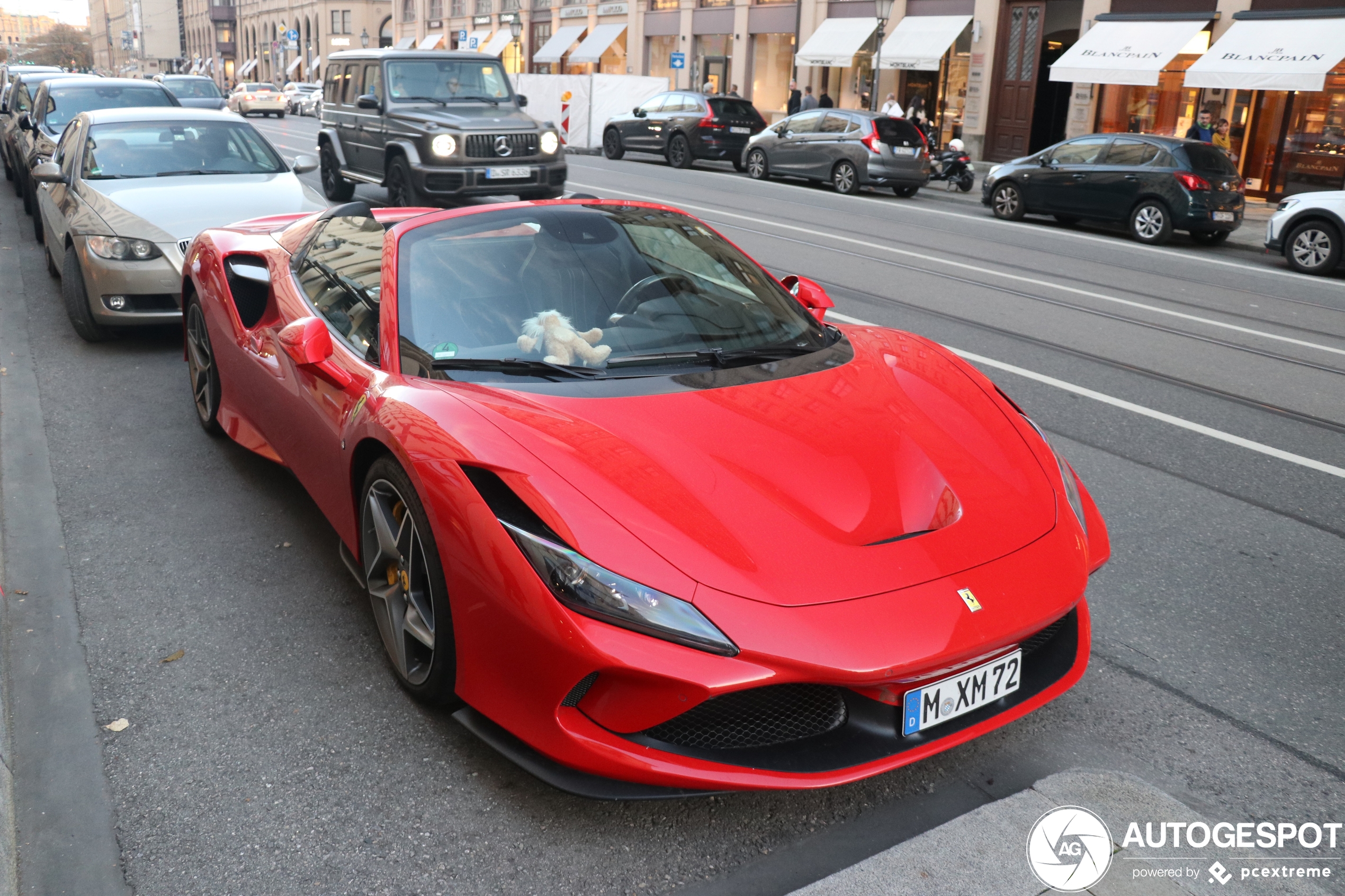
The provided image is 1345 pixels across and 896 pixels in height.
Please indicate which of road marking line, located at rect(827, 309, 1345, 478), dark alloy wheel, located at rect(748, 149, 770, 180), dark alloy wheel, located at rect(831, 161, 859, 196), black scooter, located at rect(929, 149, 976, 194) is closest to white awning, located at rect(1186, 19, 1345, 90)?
black scooter, located at rect(929, 149, 976, 194)

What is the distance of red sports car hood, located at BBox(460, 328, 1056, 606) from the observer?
2.57 m

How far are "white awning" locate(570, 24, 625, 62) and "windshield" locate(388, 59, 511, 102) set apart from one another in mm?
29738

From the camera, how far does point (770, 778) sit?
2.43 m

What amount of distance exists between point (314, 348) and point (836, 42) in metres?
30.1

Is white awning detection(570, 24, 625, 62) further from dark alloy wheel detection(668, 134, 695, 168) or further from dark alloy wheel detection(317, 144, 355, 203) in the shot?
dark alloy wheel detection(317, 144, 355, 203)

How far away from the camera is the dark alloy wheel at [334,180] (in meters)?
15.7

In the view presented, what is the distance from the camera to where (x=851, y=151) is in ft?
65.6

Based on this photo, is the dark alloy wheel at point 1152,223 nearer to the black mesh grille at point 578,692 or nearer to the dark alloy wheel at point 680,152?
the dark alloy wheel at point 680,152

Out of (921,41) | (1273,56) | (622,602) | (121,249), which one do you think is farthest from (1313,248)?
(921,41)

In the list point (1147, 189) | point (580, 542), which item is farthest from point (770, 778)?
point (1147, 189)

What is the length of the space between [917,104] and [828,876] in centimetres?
2707

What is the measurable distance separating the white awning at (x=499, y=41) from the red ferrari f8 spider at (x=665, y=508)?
5036cm

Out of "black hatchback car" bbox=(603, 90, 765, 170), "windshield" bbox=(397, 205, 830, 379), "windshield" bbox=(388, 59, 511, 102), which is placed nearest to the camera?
"windshield" bbox=(397, 205, 830, 379)

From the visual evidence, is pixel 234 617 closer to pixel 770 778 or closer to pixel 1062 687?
pixel 770 778
